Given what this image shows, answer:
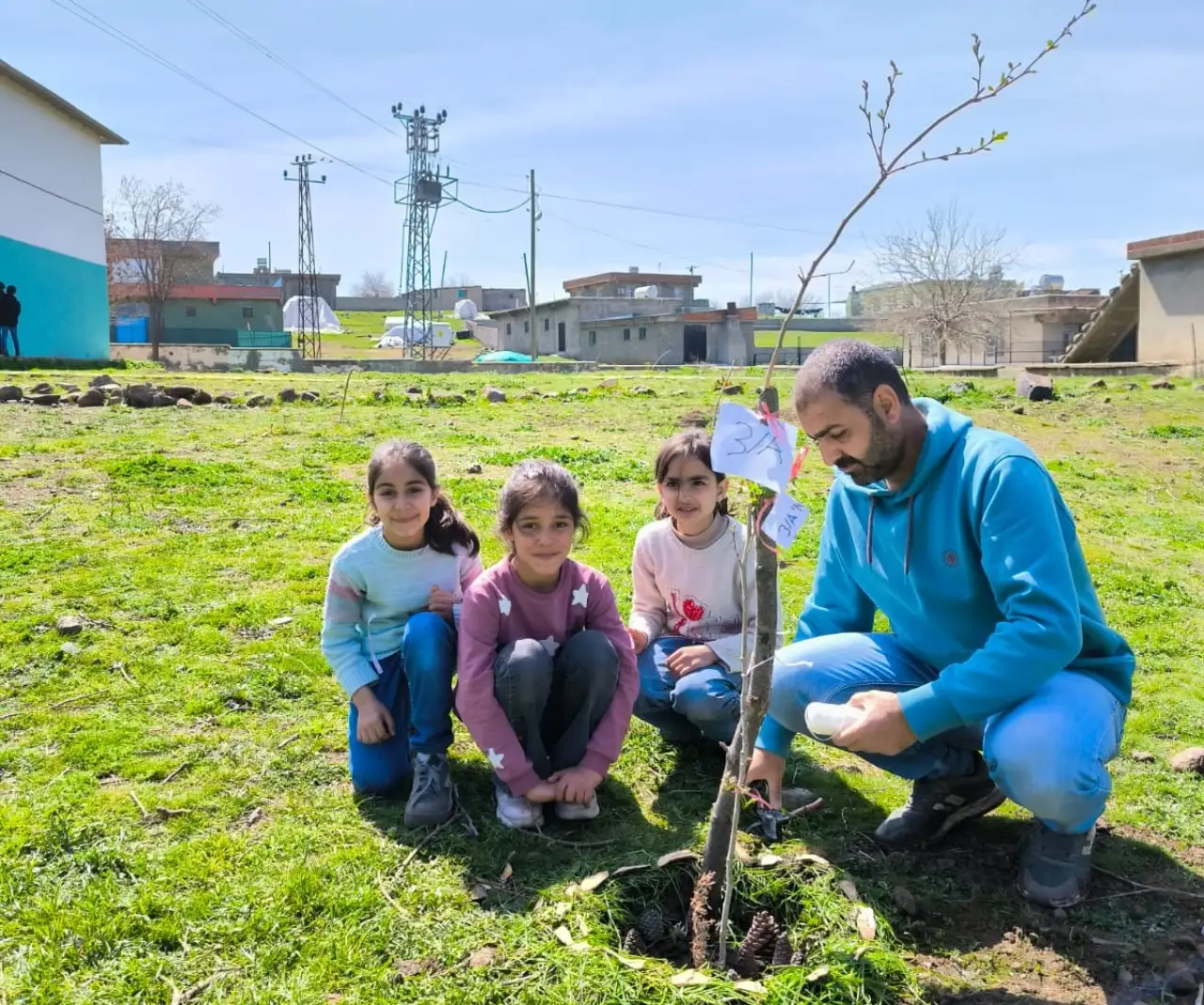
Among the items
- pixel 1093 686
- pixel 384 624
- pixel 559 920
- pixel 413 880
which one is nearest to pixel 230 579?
pixel 384 624

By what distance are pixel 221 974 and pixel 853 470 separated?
1.83m

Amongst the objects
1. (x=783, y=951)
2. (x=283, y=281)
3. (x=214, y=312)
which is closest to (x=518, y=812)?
(x=783, y=951)

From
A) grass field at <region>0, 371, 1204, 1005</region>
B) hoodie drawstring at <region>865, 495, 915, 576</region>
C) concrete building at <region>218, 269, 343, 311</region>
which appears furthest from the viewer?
concrete building at <region>218, 269, 343, 311</region>

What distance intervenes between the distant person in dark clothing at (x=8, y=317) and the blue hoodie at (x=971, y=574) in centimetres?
2782

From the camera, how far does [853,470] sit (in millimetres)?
2566

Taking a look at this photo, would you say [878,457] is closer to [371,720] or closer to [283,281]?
[371,720]

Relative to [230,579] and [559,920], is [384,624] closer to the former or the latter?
[559,920]

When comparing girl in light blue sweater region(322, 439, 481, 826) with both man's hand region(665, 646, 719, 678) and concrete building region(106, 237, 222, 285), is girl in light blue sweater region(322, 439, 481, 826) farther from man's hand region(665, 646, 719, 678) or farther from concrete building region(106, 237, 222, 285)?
concrete building region(106, 237, 222, 285)

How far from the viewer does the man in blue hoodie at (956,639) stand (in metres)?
2.29

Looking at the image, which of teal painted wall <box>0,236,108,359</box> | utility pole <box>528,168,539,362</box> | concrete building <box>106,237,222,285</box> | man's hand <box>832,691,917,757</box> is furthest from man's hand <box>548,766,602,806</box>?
concrete building <box>106,237,222,285</box>

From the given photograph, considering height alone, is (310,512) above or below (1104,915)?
above

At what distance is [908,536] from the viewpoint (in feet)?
8.41

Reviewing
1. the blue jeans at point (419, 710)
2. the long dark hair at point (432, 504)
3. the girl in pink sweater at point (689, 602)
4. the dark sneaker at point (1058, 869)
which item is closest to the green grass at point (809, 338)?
the girl in pink sweater at point (689, 602)

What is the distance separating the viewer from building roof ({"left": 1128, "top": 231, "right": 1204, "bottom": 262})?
2409 cm
